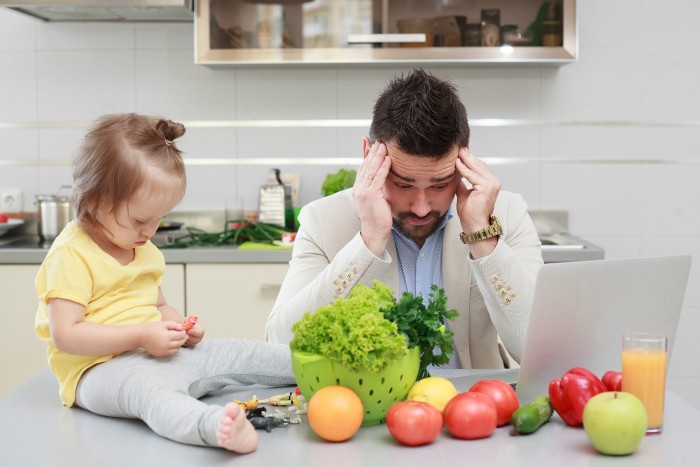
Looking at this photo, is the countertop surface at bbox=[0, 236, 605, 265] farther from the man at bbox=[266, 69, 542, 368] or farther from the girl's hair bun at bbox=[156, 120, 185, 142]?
the girl's hair bun at bbox=[156, 120, 185, 142]

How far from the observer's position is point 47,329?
1483mm

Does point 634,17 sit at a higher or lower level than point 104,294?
higher

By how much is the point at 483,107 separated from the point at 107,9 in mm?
1435

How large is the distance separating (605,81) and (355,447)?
262 centimetres

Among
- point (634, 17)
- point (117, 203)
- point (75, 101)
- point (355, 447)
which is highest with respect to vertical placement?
point (634, 17)

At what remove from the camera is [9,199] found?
3514mm

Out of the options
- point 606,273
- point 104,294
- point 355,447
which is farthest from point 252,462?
point 606,273

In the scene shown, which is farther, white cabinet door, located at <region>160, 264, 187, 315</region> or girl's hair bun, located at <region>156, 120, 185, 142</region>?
white cabinet door, located at <region>160, 264, 187, 315</region>

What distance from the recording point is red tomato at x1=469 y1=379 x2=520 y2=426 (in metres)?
1.32

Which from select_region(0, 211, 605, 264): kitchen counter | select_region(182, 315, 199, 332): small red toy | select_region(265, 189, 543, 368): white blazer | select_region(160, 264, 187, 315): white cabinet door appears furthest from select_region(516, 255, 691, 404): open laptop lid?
select_region(160, 264, 187, 315): white cabinet door

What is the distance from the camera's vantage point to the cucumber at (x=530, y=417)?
1.29 m

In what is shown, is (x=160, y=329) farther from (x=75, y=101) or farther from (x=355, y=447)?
(x=75, y=101)

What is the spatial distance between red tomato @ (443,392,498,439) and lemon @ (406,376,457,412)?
38 mm

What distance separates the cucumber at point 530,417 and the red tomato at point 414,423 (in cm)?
12
